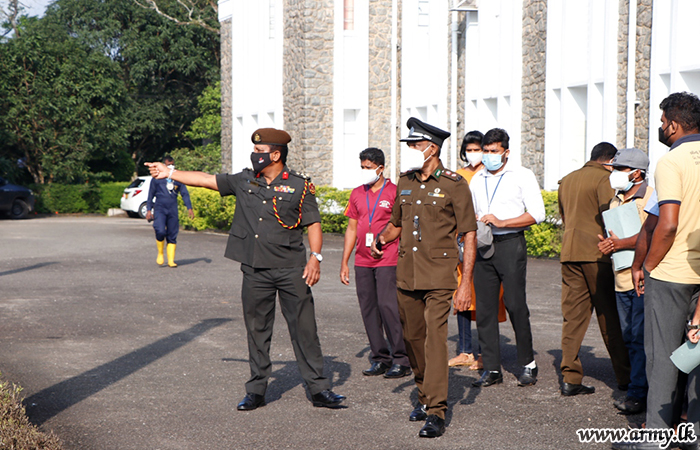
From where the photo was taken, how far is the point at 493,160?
23.6ft

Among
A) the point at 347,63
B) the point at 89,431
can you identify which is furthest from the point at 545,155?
the point at 89,431

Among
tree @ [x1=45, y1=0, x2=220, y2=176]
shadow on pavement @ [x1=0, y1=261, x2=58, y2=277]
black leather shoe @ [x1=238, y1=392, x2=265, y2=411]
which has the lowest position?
shadow on pavement @ [x1=0, y1=261, x2=58, y2=277]

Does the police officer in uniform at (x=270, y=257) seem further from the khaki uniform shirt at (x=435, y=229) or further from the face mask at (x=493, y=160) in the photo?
the face mask at (x=493, y=160)

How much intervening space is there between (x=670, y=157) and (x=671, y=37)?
32.3 feet

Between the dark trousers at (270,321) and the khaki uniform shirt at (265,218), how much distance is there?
106 millimetres

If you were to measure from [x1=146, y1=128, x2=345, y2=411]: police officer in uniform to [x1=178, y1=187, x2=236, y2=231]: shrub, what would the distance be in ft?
57.8

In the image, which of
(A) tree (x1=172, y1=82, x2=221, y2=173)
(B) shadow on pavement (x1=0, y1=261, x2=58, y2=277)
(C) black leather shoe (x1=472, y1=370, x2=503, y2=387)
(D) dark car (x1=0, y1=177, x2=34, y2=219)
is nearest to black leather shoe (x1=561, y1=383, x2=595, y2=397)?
(C) black leather shoe (x1=472, y1=370, x2=503, y2=387)

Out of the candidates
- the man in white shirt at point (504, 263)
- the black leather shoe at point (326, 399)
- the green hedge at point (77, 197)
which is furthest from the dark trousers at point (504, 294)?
the green hedge at point (77, 197)

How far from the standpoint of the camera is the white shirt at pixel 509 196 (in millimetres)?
7172

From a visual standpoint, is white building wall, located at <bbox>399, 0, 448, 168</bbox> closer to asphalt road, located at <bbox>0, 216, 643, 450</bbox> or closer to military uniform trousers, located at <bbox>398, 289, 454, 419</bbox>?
asphalt road, located at <bbox>0, 216, 643, 450</bbox>

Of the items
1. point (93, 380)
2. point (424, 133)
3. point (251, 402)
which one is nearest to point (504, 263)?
point (424, 133)

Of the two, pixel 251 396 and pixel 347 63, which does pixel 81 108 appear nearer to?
pixel 347 63

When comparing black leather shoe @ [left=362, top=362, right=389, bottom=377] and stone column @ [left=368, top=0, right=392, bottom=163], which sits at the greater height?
stone column @ [left=368, top=0, right=392, bottom=163]

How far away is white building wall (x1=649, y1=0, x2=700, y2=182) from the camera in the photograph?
13.6 metres
